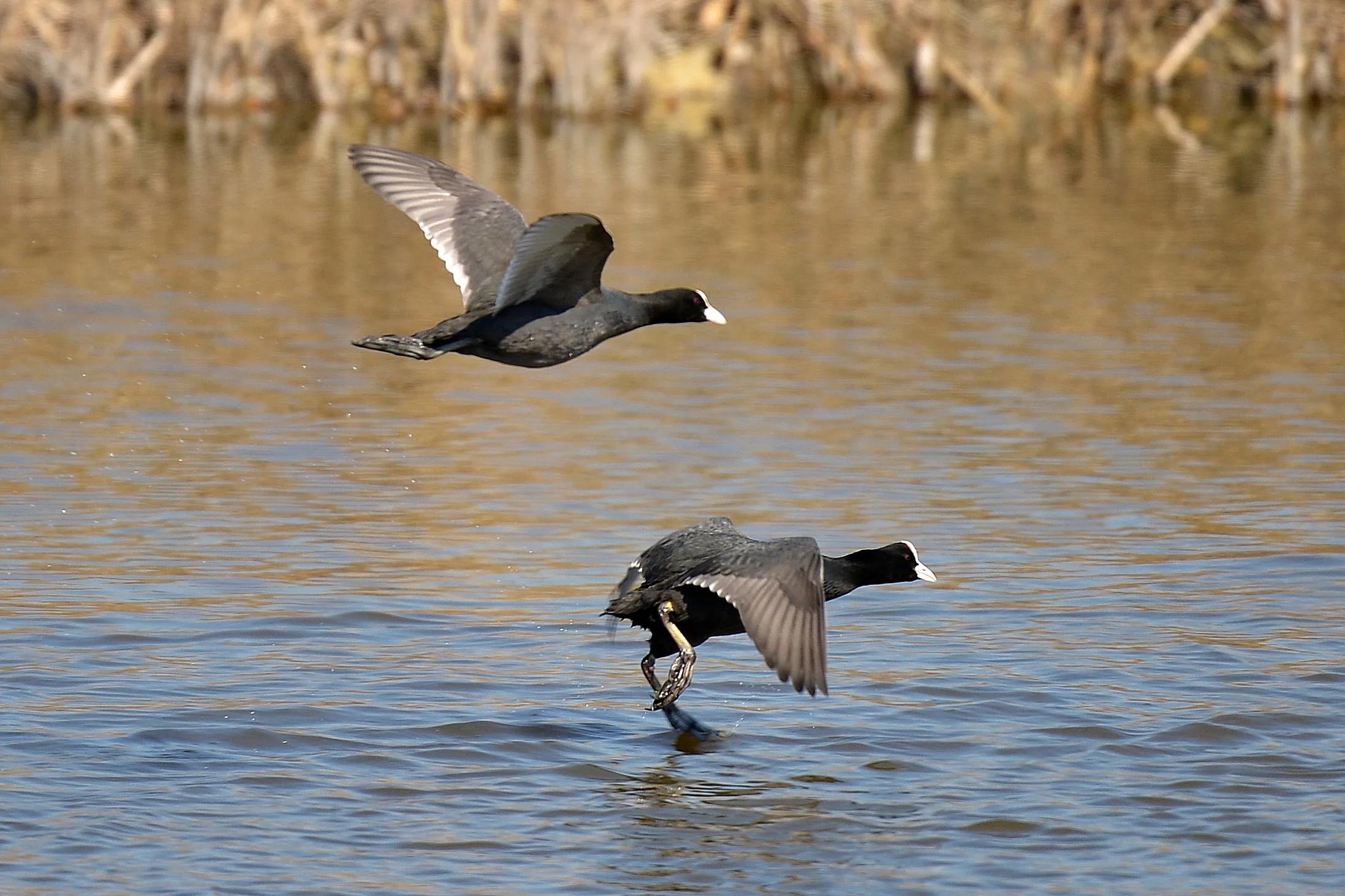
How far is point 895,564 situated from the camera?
7844 mm

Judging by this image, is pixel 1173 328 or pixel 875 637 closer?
pixel 875 637

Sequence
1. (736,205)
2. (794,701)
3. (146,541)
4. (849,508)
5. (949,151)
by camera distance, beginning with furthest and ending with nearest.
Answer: (949,151) → (736,205) → (849,508) → (146,541) → (794,701)

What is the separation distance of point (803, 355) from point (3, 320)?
5217 mm

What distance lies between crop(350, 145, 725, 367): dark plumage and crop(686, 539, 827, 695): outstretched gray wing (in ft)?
4.27

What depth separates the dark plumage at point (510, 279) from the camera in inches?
311

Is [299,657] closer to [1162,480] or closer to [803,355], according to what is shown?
[1162,480]

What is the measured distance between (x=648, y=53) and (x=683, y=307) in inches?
749

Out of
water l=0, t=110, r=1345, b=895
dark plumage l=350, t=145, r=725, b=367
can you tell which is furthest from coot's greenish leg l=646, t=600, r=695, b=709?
dark plumage l=350, t=145, r=725, b=367

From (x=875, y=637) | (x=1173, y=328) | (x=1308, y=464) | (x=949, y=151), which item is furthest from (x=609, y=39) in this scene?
(x=875, y=637)

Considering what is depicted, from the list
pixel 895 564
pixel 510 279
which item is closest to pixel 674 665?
pixel 895 564

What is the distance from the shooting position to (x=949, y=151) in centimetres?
2530

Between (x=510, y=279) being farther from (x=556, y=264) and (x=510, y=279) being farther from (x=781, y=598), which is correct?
(x=781, y=598)

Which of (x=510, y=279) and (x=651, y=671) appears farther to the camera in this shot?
(x=510, y=279)

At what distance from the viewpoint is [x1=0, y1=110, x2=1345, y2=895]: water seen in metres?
6.46
